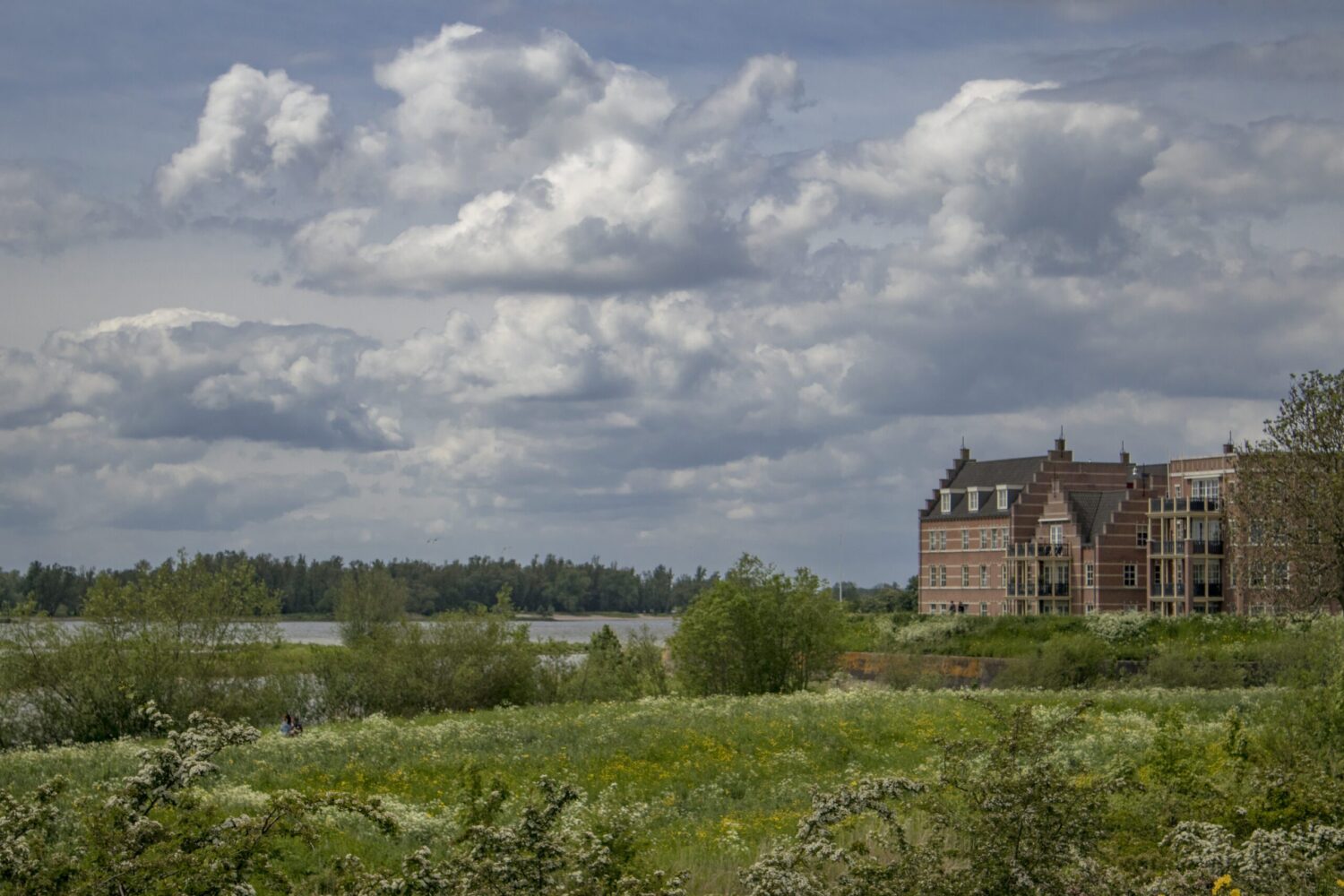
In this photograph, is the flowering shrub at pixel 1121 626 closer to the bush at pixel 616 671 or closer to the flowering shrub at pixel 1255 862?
the bush at pixel 616 671

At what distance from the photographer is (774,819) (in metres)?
17.0

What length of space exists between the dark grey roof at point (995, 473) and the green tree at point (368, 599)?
40.9 metres

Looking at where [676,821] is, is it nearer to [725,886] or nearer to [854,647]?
[725,886]

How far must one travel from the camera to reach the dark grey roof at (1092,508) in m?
80.2

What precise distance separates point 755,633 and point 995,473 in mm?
52507

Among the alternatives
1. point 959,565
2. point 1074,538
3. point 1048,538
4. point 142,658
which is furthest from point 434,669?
point 959,565

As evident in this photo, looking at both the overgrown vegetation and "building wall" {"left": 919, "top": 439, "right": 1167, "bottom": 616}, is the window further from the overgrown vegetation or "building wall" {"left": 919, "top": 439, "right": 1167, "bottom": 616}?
the overgrown vegetation

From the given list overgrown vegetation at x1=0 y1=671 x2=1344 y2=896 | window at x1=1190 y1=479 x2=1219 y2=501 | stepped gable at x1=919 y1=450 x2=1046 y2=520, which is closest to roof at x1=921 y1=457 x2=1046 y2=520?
stepped gable at x1=919 y1=450 x2=1046 y2=520

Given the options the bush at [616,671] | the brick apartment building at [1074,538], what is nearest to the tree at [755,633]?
the bush at [616,671]

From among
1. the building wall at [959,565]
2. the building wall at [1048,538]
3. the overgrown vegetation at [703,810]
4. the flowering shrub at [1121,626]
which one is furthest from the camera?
the building wall at [959,565]

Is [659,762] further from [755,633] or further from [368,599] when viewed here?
[368,599]

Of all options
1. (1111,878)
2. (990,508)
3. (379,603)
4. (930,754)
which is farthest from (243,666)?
(990,508)

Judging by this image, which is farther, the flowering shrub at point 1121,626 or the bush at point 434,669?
the flowering shrub at point 1121,626

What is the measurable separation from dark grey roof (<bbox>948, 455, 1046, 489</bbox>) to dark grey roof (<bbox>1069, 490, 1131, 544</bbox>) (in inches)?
162
